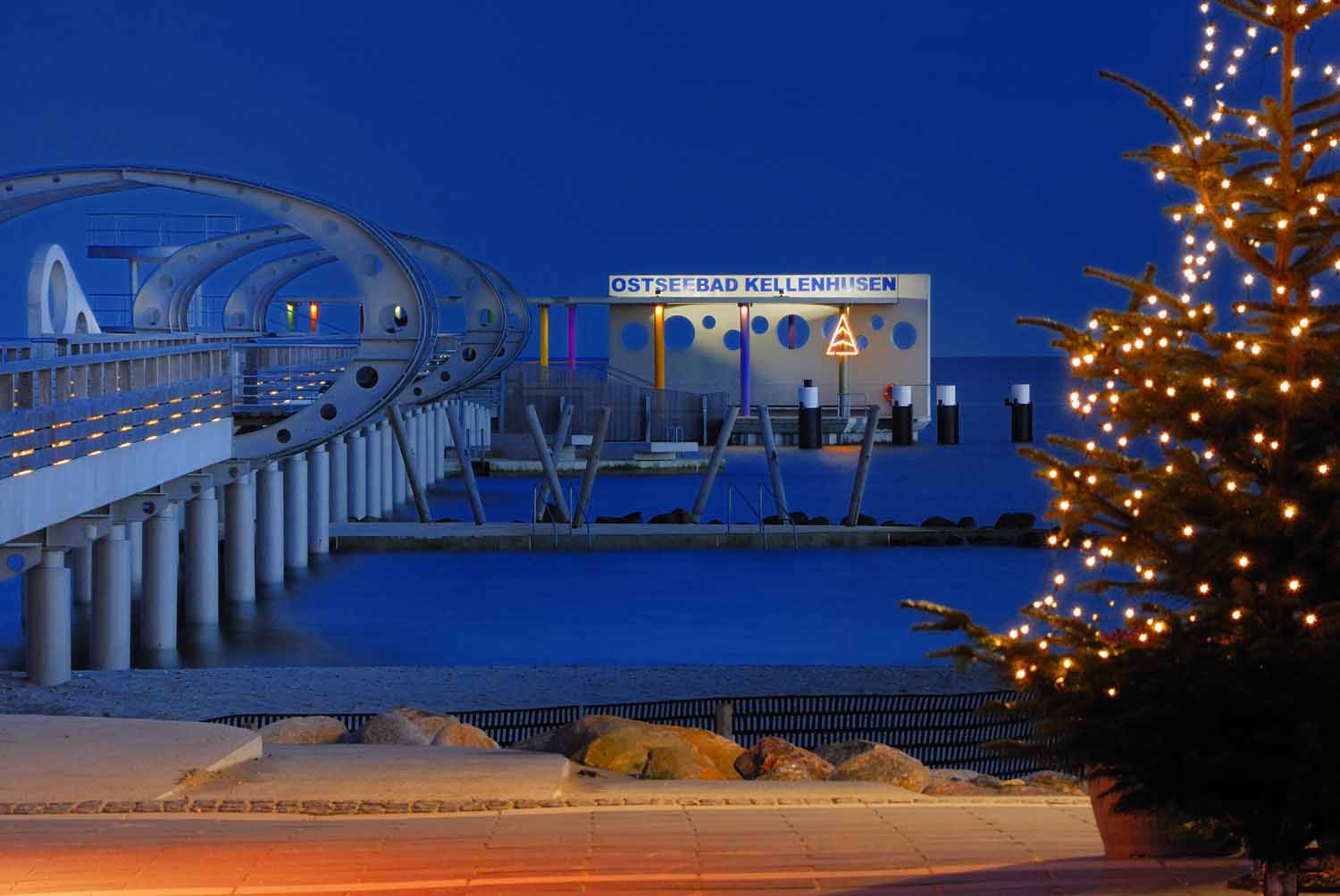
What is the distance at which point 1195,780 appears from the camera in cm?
500

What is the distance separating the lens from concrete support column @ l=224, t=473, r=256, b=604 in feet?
74.0

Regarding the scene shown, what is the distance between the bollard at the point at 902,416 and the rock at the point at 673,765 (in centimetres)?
4259

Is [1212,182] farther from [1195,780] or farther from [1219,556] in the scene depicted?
[1195,780]

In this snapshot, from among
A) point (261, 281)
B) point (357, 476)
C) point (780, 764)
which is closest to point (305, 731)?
point (780, 764)

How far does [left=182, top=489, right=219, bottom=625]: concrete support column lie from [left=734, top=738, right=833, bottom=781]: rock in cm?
1194

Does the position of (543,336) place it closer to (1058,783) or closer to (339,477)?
(339,477)

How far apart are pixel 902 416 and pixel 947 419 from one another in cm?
368

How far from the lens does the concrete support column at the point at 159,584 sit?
17984mm

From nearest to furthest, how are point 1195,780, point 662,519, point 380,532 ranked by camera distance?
point 1195,780 < point 380,532 < point 662,519

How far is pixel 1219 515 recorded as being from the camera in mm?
5273

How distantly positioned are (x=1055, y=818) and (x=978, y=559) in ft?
70.0

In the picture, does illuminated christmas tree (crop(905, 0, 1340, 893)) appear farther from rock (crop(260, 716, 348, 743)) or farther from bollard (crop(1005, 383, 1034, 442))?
bollard (crop(1005, 383, 1034, 442))

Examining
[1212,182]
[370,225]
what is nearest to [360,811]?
[1212,182]

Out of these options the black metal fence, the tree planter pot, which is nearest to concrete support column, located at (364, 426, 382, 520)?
the black metal fence
